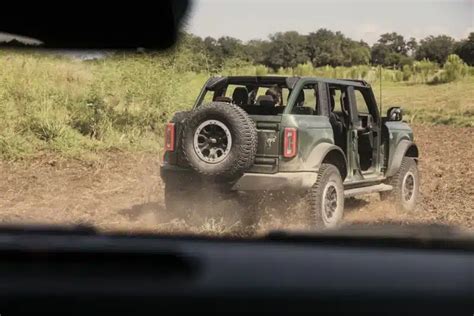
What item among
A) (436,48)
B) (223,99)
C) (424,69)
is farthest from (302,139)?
(436,48)

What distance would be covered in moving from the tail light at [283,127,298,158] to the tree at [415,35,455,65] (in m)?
1.22

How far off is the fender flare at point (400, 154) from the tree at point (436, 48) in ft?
4.13

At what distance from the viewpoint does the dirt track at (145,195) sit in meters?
6.14

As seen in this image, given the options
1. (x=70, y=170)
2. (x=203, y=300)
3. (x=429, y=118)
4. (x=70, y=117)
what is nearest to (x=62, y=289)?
(x=203, y=300)

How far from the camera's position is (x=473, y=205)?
705 cm

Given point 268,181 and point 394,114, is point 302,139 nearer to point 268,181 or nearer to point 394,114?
point 268,181

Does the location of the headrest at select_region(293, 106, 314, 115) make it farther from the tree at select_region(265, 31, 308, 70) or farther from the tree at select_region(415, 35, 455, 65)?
the tree at select_region(415, 35, 455, 65)

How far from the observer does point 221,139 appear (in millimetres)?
6023

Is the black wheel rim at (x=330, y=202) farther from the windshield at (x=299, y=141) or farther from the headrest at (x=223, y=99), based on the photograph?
the headrest at (x=223, y=99)

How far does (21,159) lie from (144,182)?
2.93 meters

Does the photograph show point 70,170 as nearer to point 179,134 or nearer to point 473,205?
point 179,134

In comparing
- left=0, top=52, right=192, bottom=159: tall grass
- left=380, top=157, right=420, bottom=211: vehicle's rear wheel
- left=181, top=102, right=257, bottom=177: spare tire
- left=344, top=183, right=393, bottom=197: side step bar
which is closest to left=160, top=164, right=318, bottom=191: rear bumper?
left=181, top=102, right=257, bottom=177: spare tire

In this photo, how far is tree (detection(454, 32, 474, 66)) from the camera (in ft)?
16.4

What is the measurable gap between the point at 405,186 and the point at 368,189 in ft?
1.77
